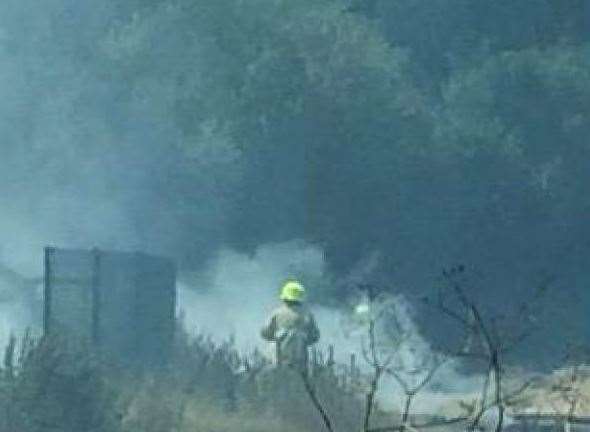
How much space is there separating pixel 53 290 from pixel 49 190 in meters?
8.37

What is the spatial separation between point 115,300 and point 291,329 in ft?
7.64

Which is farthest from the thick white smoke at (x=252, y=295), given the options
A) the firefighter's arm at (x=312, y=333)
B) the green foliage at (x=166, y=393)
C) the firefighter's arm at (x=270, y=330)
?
the firefighter's arm at (x=312, y=333)

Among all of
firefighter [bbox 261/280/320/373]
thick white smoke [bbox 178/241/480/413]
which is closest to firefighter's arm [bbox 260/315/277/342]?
firefighter [bbox 261/280/320/373]

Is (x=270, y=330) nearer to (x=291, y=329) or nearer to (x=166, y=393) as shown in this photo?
(x=291, y=329)

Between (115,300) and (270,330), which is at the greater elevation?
(115,300)

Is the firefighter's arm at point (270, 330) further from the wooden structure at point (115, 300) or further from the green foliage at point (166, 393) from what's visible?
the wooden structure at point (115, 300)

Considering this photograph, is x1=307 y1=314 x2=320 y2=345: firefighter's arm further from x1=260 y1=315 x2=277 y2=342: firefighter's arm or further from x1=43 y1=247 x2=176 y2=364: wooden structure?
x1=43 y1=247 x2=176 y2=364: wooden structure

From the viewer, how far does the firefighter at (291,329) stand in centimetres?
1337

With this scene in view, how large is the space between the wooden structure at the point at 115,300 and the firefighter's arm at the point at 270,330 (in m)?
1.28

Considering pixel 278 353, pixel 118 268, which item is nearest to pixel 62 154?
pixel 118 268

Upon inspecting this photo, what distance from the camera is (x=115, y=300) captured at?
15.2 meters

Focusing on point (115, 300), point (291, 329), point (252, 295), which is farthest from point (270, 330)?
point (252, 295)

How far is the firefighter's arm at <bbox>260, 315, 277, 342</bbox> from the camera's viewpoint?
44.9 feet

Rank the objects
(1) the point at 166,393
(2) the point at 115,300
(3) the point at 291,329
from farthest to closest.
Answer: (2) the point at 115,300 → (3) the point at 291,329 → (1) the point at 166,393
